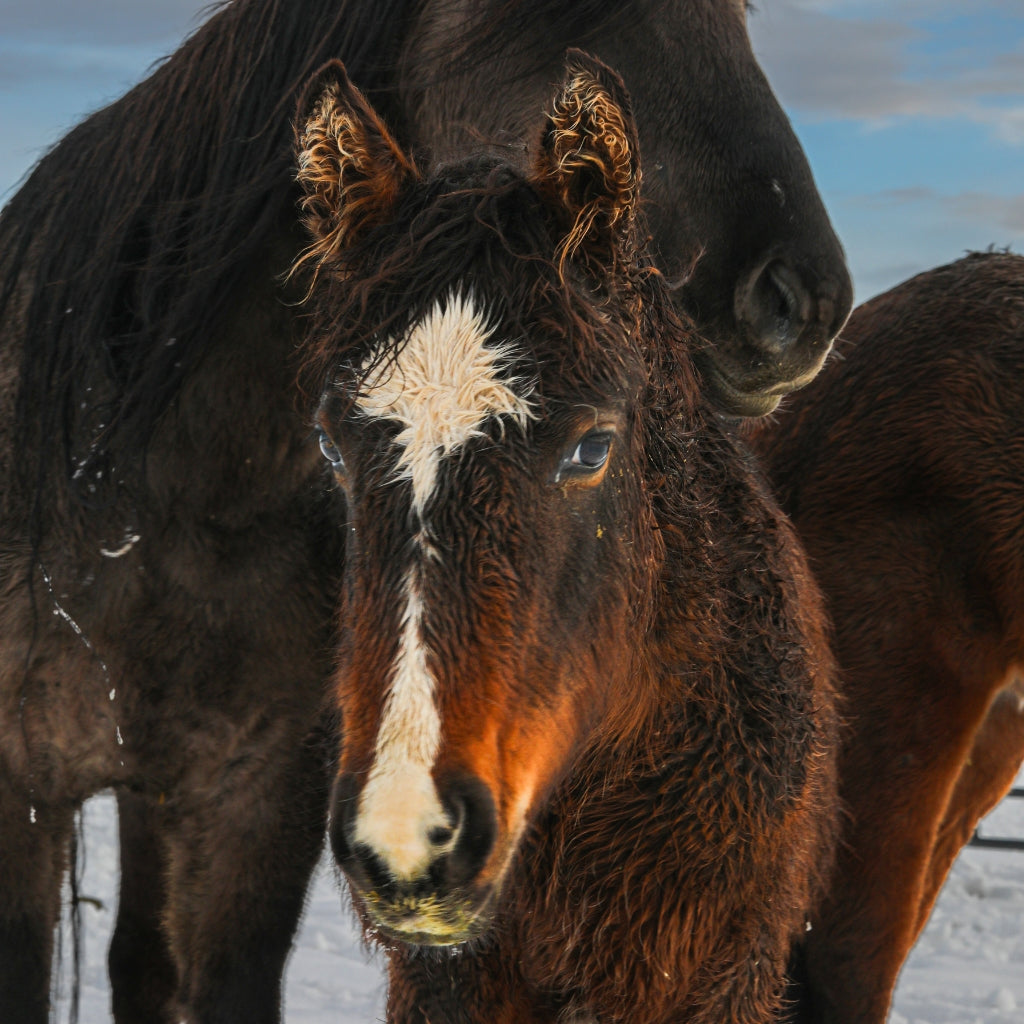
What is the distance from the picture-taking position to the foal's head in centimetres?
186

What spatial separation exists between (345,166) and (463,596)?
2.72 feet

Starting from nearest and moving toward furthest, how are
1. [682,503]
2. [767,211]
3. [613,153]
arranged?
1. [613,153]
2. [682,503]
3. [767,211]

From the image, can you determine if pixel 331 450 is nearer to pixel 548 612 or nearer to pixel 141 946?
pixel 548 612

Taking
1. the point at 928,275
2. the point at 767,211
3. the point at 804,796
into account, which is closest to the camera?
the point at 804,796

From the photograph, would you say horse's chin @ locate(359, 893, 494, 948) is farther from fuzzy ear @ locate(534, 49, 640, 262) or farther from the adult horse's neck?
the adult horse's neck

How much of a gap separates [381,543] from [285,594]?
3.78 feet

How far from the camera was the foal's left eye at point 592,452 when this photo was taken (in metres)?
2.12

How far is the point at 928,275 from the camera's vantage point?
15.0 feet

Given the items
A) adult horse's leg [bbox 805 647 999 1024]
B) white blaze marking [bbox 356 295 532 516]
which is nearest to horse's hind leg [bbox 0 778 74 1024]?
white blaze marking [bbox 356 295 532 516]

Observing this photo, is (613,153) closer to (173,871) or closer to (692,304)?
(692,304)

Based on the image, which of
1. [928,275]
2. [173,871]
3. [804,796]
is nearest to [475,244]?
[804,796]

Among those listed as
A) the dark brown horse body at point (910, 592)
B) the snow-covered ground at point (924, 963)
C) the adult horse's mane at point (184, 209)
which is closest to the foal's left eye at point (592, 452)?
the adult horse's mane at point (184, 209)

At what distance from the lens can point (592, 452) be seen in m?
2.14

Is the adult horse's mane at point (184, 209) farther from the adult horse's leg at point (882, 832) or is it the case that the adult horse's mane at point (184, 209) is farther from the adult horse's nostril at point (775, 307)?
the adult horse's leg at point (882, 832)
